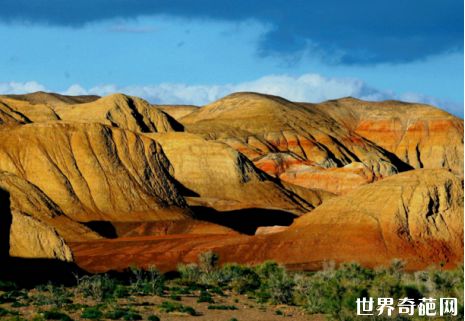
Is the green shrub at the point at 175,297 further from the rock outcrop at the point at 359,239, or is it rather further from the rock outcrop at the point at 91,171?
the rock outcrop at the point at 91,171

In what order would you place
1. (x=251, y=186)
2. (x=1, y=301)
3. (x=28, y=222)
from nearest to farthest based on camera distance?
(x=1, y=301) < (x=28, y=222) < (x=251, y=186)

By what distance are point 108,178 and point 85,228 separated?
14405 mm

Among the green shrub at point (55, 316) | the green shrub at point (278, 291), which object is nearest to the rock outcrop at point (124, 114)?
the green shrub at point (278, 291)

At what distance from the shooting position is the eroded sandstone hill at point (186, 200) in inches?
3093

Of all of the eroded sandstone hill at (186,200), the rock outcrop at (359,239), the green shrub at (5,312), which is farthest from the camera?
the eroded sandstone hill at (186,200)

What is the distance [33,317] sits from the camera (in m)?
33.9

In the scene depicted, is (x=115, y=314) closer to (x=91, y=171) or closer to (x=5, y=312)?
(x=5, y=312)

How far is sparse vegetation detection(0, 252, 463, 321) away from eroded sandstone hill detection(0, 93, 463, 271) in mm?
6530

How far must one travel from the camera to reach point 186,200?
4569 inches

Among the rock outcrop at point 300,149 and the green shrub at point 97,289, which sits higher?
the rock outcrop at point 300,149

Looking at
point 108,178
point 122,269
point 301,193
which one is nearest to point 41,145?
point 108,178

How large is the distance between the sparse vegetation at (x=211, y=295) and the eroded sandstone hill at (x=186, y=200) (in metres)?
6.53

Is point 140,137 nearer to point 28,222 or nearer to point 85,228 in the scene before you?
point 85,228

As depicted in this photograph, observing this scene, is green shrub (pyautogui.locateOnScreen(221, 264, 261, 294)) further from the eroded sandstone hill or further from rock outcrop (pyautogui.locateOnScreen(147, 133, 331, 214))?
rock outcrop (pyautogui.locateOnScreen(147, 133, 331, 214))
